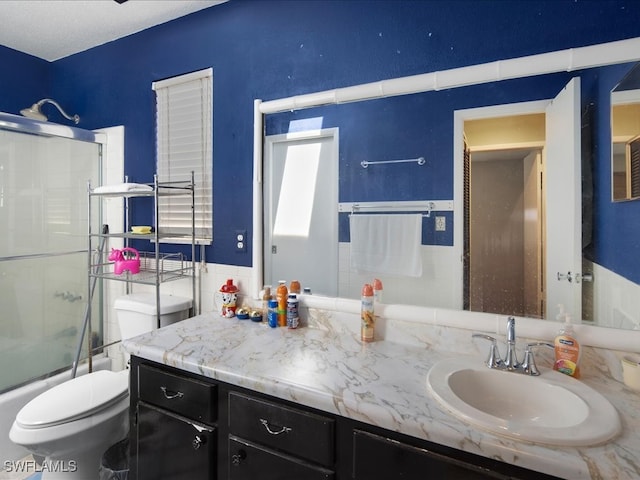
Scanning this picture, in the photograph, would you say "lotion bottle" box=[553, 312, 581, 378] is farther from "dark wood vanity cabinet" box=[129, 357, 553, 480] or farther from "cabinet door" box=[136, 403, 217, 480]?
"cabinet door" box=[136, 403, 217, 480]

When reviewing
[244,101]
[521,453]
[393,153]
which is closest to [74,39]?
[244,101]

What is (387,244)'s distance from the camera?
4.94 ft

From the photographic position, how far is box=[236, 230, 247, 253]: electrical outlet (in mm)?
1881

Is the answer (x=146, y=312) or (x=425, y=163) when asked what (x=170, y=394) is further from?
(x=425, y=163)

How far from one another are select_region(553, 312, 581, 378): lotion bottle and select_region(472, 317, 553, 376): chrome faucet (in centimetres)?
4

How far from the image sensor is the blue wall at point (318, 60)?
1.29 meters

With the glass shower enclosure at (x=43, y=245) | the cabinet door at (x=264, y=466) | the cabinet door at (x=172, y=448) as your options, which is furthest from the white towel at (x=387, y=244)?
the glass shower enclosure at (x=43, y=245)

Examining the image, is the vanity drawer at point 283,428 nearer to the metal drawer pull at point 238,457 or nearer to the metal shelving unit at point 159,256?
the metal drawer pull at point 238,457

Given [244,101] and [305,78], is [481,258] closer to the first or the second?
[305,78]

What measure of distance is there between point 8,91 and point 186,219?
172 centimetres

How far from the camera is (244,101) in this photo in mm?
1873

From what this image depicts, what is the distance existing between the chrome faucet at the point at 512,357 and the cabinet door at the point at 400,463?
43cm

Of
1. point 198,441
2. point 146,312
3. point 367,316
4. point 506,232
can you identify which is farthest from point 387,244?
point 146,312

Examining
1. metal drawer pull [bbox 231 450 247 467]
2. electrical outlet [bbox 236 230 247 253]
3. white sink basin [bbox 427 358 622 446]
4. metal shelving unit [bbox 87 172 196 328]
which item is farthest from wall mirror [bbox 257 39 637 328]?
metal shelving unit [bbox 87 172 196 328]
